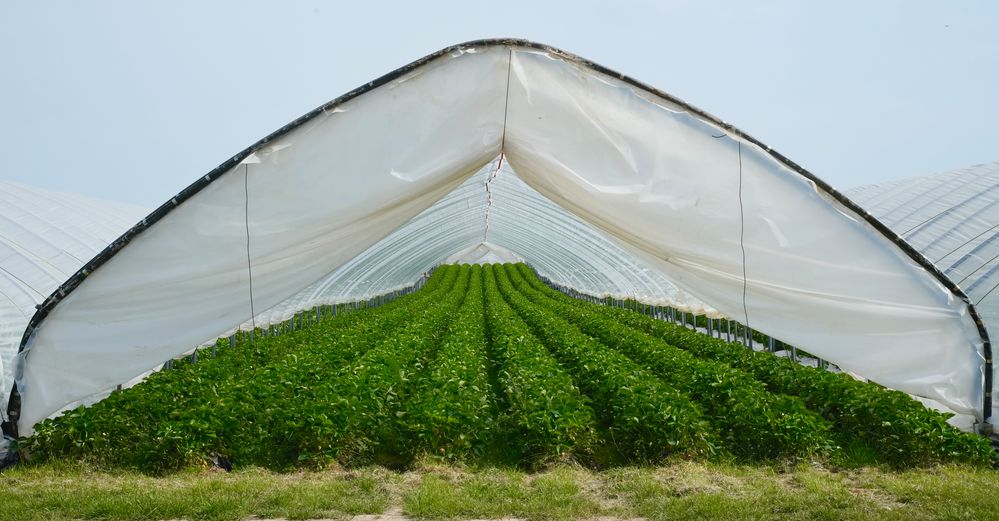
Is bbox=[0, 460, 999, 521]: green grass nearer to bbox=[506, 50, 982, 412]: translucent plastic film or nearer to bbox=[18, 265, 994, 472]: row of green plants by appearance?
bbox=[18, 265, 994, 472]: row of green plants

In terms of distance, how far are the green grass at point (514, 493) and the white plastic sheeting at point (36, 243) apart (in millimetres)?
1270

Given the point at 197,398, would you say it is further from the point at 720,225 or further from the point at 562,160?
the point at 720,225

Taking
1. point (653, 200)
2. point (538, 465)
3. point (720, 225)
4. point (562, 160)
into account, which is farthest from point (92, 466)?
point (720, 225)

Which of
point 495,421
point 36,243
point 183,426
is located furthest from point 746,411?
point 36,243

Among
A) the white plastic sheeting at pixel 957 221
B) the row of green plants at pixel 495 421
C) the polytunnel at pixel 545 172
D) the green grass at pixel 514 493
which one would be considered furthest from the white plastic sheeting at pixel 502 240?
the green grass at pixel 514 493

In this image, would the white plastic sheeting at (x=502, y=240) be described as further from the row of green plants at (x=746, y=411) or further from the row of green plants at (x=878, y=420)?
the row of green plants at (x=878, y=420)

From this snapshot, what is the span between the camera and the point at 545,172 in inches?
242

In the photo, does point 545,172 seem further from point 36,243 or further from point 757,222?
point 36,243

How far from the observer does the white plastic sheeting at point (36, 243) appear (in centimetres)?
778

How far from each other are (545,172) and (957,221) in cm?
736

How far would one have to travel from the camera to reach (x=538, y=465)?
639cm

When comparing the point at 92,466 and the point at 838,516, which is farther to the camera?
the point at 92,466

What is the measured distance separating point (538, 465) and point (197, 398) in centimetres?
412

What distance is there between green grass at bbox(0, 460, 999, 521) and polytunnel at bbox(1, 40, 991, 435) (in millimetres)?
790
